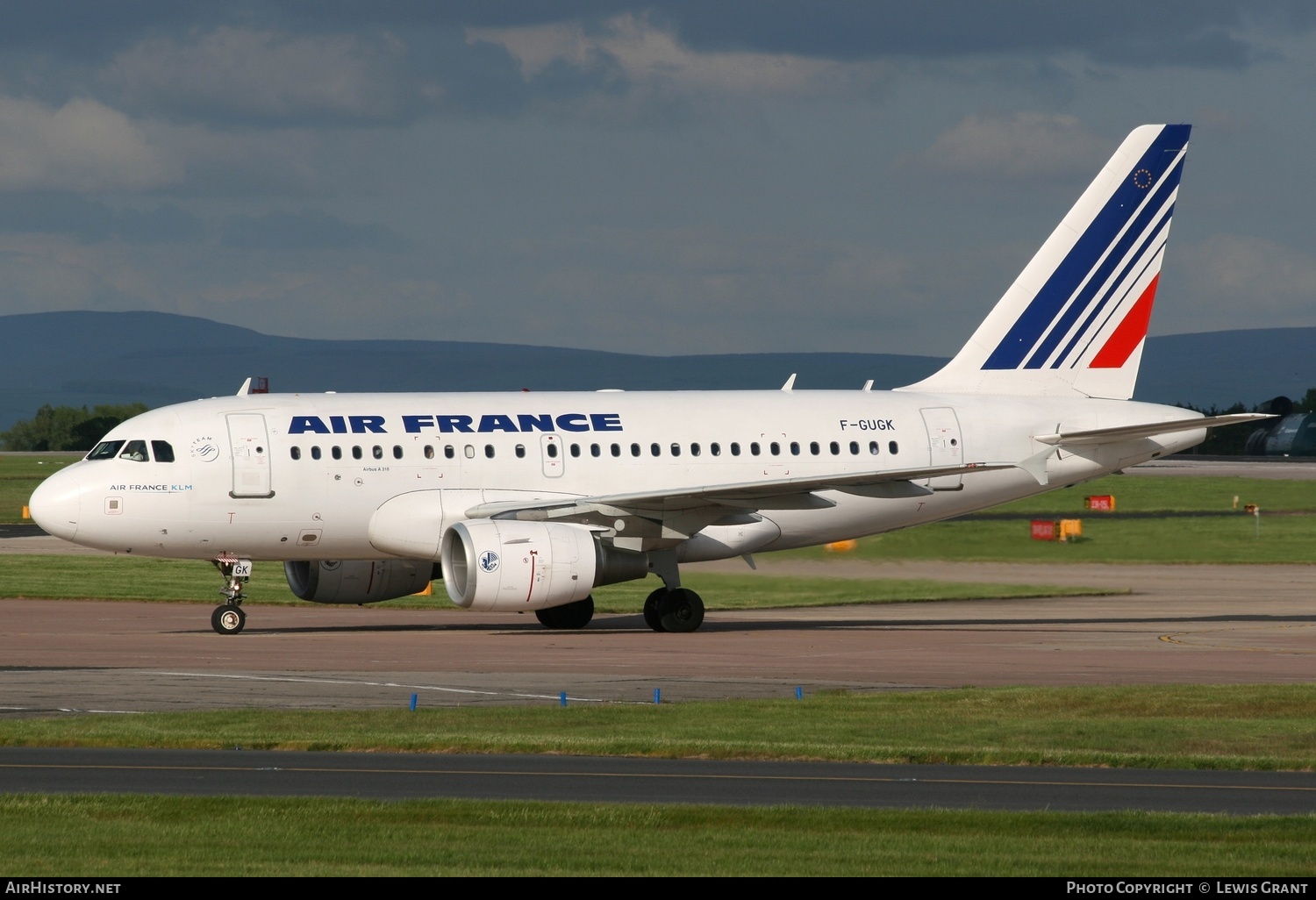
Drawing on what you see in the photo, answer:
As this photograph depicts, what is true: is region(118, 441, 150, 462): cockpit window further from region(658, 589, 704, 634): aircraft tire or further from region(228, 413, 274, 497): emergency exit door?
region(658, 589, 704, 634): aircraft tire

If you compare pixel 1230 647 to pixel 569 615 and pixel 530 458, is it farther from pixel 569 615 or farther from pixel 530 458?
pixel 530 458

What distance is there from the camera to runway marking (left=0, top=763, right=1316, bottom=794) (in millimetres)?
16188

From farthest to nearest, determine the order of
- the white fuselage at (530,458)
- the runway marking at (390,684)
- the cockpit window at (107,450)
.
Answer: the cockpit window at (107,450), the white fuselage at (530,458), the runway marking at (390,684)

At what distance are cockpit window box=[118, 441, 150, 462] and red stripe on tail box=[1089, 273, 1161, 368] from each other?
18763mm

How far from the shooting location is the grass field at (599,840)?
480 inches

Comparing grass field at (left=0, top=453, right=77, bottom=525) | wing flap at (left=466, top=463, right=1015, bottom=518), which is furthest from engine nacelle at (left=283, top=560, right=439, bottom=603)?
grass field at (left=0, top=453, right=77, bottom=525)

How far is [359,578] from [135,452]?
489cm

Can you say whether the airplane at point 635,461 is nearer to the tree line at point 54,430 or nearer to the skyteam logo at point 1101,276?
the skyteam logo at point 1101,276

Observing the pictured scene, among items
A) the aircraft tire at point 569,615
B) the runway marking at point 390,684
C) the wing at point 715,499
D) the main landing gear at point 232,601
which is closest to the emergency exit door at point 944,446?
the wing at point 715,499

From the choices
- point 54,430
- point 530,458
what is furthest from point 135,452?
point 54,430

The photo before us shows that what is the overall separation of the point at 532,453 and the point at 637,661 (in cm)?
714

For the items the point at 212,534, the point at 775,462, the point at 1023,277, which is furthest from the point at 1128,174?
the point at 212,534

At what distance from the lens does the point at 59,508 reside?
3209 centimetres

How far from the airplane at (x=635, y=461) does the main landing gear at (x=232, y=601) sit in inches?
1.7
